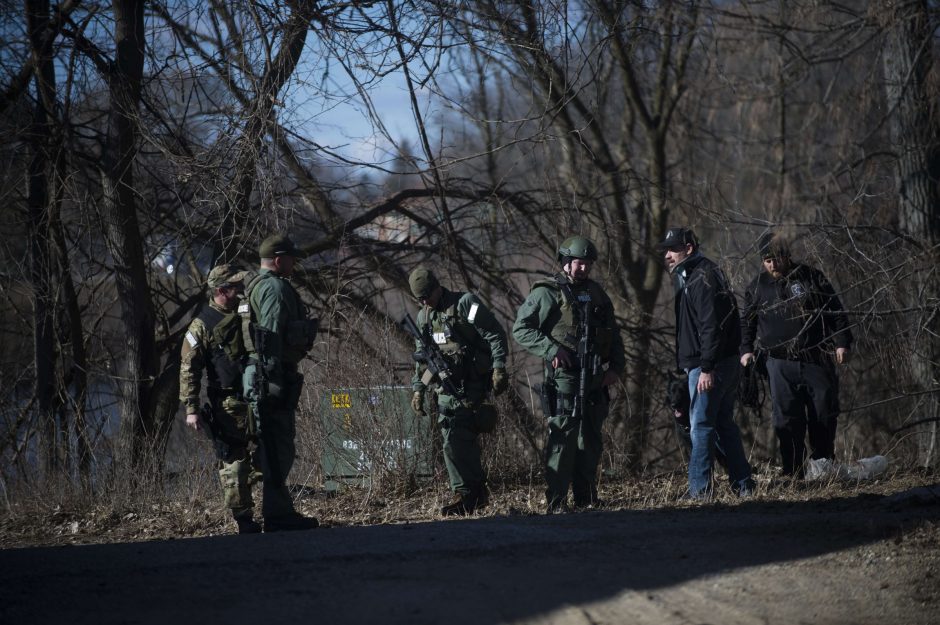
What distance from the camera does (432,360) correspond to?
23.4 feet

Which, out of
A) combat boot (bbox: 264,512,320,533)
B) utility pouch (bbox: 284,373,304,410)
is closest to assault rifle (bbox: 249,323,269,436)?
utility pouch (bbox: 284,373,304,410)

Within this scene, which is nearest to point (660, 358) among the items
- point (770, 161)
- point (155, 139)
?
point (155, 139)

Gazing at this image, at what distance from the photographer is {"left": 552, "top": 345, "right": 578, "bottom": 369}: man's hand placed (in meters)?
6.96

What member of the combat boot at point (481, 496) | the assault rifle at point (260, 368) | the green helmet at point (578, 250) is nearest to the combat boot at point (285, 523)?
the assault rifle at point (260, 368)

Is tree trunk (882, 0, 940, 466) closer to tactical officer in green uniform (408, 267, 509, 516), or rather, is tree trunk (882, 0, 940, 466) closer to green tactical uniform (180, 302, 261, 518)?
tactical officer in green uniform (408, 267, 509, 516)

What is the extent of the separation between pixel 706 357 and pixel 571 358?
3.14 feet

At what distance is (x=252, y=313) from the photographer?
655 centimetres

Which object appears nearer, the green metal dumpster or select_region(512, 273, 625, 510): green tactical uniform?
select_region(512, 273, 625, 510): green tactical uniform

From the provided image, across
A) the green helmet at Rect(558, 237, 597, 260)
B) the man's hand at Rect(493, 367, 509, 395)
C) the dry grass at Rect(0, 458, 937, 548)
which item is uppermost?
the green helmet at Rect(558, 237, 597, 260)

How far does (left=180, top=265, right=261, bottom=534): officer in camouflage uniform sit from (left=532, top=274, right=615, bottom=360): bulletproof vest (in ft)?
7.25

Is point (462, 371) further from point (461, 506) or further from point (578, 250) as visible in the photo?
point (578, 250)

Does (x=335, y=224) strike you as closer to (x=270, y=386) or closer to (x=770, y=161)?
(x=270, y=386)

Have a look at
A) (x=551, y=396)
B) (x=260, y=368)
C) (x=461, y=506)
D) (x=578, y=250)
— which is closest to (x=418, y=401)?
(x=461, y=506)

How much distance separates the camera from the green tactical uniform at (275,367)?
642 centimetres
